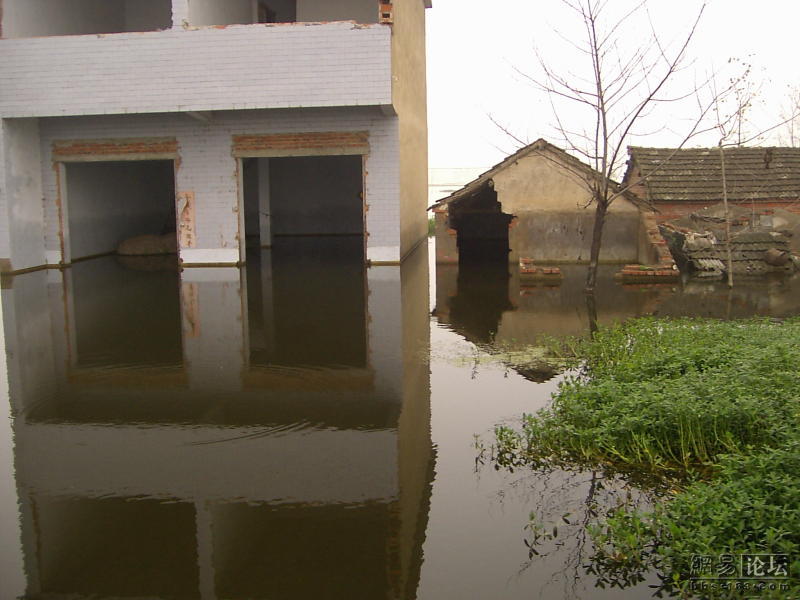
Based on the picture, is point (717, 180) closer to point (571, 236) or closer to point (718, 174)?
point (718, 174)

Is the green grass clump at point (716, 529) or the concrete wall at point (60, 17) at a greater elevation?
the concrete wall at point (60, 17)

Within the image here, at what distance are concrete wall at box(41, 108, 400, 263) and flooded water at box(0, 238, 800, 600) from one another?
17.5 ft

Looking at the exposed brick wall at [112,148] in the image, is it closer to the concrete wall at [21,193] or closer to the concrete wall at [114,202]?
the concrete wall at [21,193]

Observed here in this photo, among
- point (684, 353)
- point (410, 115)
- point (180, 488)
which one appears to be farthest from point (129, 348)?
point (410, 115)

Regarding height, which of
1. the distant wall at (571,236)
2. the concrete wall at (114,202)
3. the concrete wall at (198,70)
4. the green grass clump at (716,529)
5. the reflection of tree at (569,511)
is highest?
the concrete wall at (198,70)

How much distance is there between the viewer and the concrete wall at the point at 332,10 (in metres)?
20.0

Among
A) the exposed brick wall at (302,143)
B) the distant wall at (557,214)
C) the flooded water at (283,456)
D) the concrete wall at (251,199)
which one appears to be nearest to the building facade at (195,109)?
the exposed brick wall at (302,143)

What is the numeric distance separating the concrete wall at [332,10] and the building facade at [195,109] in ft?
0.12

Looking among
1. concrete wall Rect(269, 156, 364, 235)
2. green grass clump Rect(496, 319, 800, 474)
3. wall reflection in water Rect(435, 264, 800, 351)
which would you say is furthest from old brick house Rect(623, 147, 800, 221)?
green grass clump Rect(496, 319, 800, 474)

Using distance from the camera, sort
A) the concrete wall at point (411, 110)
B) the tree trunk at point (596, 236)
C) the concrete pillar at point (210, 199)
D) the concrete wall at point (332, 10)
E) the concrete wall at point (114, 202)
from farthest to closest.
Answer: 1. the concrete wall at point (114, 202)
2. the concrete wall at point (332, 10)
3. the concrete pillar at point (210, 199)
4. the concrete wall at point (411, 110)
5. the tree trunk at point (596, 236)

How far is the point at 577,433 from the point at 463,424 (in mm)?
1199

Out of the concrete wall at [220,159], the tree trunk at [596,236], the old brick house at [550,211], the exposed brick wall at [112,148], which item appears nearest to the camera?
the tree trunk at [596,236]

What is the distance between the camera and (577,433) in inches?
235

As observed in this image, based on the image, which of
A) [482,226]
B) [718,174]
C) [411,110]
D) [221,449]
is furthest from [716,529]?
[482,226]
